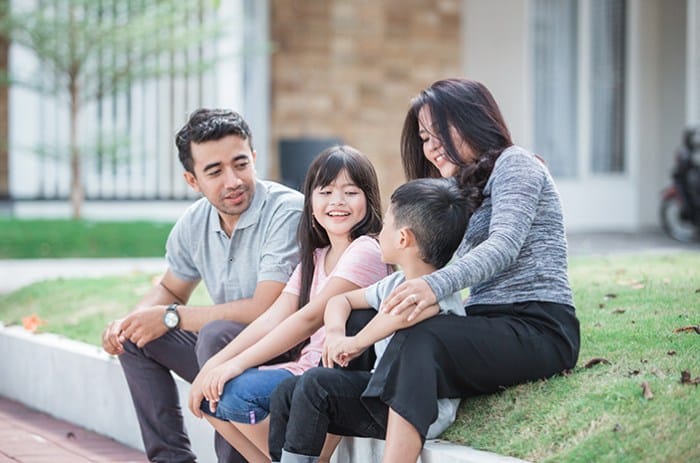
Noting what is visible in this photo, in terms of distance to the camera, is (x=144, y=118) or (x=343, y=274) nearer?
(x=343, y=274)

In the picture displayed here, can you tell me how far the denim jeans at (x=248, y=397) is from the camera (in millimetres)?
3529

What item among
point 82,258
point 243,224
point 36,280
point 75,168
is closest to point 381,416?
point 243,224

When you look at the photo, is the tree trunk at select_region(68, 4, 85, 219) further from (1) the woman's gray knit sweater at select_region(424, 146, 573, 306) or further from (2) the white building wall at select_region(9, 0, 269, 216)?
(1) the woman's gray knit sweater at select_region(424, 146, 573, 306)

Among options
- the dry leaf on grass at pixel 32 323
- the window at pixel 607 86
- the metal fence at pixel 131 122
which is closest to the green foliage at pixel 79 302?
the dry leaf on grass at pixel 32 323

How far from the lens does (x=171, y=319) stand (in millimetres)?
4094

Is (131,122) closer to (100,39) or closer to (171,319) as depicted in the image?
(100,39)

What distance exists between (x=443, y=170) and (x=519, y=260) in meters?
0.39

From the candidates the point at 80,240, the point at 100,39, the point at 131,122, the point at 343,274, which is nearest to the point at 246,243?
the point at 343,274

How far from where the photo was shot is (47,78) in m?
10.9

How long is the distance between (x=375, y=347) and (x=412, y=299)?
0.98ft

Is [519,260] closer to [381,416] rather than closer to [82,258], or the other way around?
[381,416]

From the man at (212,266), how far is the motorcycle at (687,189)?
305 inches

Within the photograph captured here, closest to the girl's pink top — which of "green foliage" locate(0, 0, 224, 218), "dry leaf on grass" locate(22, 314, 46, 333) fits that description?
"dry leaf on grass" locate(22, 314, 46, 333)

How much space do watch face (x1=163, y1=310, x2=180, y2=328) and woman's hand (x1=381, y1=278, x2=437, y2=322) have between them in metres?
1.13
